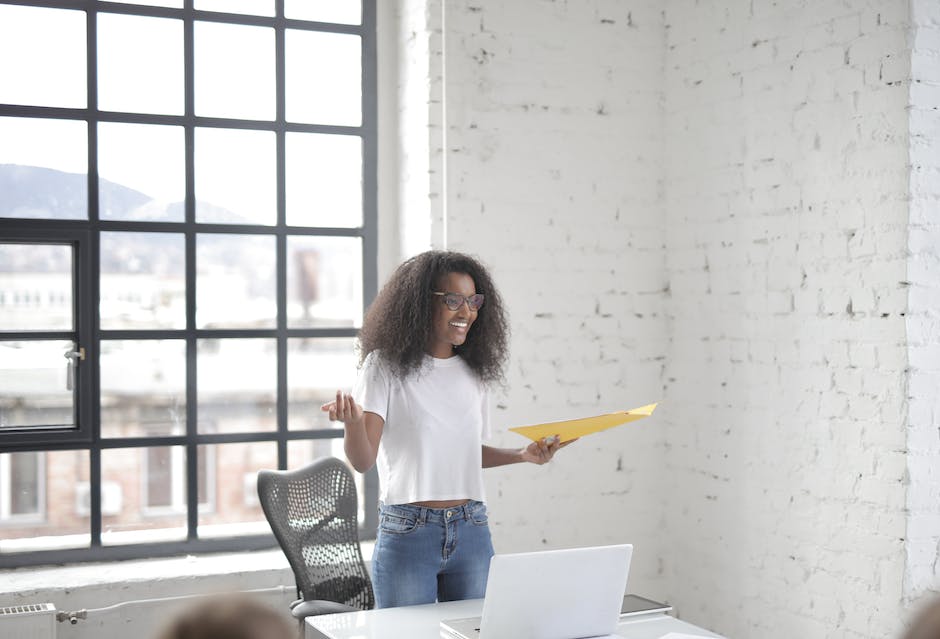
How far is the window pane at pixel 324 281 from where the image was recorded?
4.25 metres

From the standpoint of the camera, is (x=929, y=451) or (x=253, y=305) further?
(x=253, y=305)

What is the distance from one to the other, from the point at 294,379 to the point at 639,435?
4.79ft

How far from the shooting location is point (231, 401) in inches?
163

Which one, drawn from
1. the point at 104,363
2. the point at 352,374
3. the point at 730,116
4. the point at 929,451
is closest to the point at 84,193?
the point at 104,363

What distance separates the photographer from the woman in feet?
9.09

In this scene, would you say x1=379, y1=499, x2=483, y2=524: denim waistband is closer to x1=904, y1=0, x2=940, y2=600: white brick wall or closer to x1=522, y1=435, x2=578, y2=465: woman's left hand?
x1=522, y1=435, x2=578, y2=465: woman's left hand

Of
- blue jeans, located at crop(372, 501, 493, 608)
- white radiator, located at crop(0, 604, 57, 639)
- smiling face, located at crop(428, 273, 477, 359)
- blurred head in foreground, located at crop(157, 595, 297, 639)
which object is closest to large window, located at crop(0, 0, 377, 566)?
white radiator, located at crop(0, 604, 57, 639)

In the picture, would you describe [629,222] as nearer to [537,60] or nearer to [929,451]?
[537,60]

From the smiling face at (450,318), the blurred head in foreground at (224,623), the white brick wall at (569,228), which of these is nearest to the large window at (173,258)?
the white brick wall at (569,228)

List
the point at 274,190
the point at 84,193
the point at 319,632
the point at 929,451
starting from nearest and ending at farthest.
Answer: the point at 319,632 → the point at 929,451 → the point at 84,193 → the point at 274,190

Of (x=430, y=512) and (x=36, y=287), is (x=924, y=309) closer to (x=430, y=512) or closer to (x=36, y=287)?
(x=430, y=512)

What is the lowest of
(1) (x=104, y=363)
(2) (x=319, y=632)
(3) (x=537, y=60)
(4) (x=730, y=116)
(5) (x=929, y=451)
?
(2) (x=319, y=632)

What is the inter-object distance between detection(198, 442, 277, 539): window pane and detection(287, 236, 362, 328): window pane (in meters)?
0.56

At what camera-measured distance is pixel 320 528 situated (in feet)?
10.7
